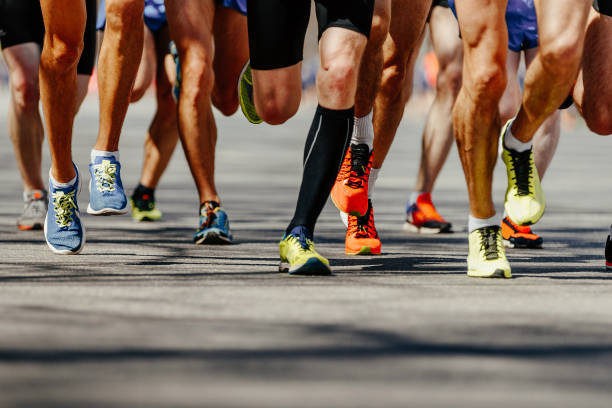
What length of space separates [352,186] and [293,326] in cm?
189

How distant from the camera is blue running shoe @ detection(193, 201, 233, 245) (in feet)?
20.7

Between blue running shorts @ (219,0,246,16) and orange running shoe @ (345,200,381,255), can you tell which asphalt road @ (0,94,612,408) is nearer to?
orange running shoe @ (345,200,381,255)

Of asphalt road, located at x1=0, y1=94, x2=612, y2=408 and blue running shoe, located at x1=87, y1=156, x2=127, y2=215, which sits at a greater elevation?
blue running shoe, located at x1=87, y1=156, x2=127, y2=215

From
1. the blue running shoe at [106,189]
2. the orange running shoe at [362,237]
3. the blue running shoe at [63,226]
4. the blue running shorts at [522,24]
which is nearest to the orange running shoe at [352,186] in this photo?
the orange running shoe at [362,237]

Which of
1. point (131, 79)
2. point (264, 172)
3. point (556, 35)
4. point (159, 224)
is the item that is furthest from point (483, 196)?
point (264, 172)

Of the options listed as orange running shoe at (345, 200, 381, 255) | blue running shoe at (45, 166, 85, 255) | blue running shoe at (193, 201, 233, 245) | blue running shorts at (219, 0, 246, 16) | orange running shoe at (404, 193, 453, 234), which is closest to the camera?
blue running shoe at (45, 166, 85, 255)

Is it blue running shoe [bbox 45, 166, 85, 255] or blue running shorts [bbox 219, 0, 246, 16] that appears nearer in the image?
blue running shoe [bbox 45, 166, 85, 255]

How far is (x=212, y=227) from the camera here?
6.34 m

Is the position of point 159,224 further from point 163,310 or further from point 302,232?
point 163,310

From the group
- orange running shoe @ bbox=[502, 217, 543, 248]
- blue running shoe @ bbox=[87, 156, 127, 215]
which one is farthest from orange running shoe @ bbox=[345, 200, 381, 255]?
blue running shoe @ bbox=[87, 156, 127, 215]

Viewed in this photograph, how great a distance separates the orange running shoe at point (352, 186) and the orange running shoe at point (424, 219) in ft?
6.05

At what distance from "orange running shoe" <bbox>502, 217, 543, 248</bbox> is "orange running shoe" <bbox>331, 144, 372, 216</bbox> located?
1255 mm

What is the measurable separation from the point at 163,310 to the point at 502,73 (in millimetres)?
1802

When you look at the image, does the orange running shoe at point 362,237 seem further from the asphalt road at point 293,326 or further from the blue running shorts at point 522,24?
the blue running shorts at point 522,24
